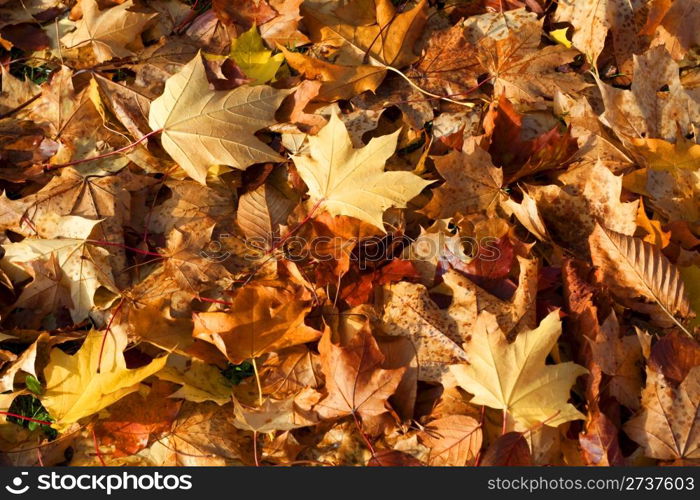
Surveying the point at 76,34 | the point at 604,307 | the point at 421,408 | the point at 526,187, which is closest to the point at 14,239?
the point at 76,34

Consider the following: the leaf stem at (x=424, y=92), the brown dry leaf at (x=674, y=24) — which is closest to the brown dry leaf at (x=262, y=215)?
the leaf stem at (x=424, y=92)

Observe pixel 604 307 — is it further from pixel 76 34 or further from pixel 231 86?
pixel 76 34

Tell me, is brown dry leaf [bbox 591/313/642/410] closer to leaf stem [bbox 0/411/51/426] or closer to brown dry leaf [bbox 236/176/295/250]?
brown dry leaf [bbox 236/176/295/250]

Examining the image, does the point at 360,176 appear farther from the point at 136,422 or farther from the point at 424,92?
the point at 136,422

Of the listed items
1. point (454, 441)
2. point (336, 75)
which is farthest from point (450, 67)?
point (454, 441)

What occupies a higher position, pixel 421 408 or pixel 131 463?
pixel 421 408

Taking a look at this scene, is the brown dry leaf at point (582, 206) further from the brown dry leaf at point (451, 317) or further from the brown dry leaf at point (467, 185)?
the brown dry leaf at point (451, 317)
